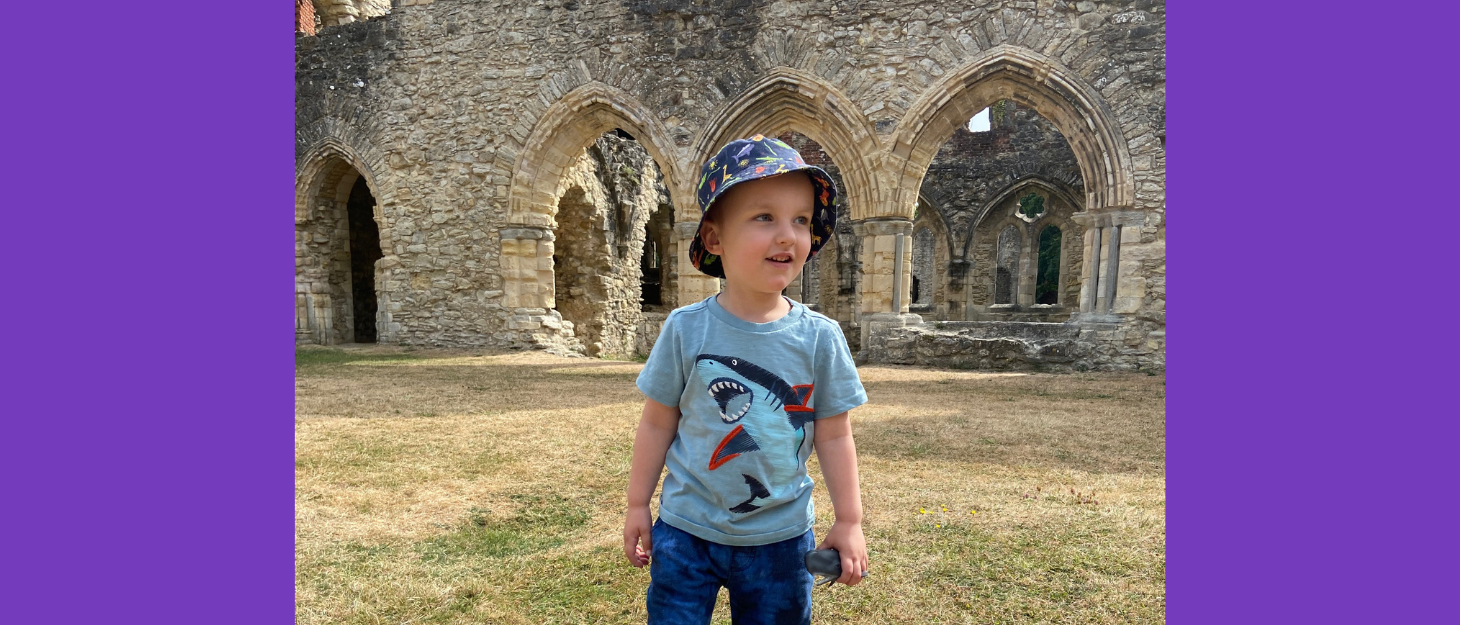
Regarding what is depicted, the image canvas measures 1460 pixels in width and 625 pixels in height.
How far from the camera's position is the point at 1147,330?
872cm

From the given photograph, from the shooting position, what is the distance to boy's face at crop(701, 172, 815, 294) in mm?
1256

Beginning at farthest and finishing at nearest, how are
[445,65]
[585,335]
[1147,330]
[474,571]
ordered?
[585,335], [445,65], [1147,330], [474,571]

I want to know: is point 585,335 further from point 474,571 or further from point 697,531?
point 697,531

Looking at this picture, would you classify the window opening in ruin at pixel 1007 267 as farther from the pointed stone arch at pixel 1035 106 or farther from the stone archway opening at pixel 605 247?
the pointed stone arch at pixel 1035 106

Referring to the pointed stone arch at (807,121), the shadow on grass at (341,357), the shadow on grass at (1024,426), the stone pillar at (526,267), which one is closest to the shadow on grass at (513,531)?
the shadow on grass at (1024,426)

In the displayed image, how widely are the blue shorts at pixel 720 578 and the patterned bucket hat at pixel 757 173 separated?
59 cm

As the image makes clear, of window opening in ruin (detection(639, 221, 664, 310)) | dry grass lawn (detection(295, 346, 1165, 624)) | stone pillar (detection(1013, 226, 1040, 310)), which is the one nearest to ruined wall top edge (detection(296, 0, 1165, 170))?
dry grass lawn (detection(295, 346, 1165, 624))

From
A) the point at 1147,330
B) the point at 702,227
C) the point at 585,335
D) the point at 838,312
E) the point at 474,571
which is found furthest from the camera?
the point at 838,312

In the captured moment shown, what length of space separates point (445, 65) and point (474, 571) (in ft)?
32.3

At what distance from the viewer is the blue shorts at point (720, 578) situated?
129cm

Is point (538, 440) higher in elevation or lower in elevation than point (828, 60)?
lower

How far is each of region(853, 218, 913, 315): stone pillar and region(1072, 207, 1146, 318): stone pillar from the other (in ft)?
8.20

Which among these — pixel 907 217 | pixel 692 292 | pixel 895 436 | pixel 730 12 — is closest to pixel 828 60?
pixel 730 12

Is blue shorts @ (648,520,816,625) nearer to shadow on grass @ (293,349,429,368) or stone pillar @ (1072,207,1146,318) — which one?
shadow on grass @ (293,349,429,368)
